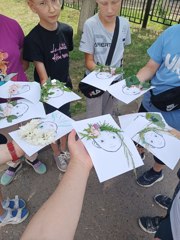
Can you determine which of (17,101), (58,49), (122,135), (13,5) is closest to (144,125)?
(122,135)

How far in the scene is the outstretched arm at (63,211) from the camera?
3.79ft

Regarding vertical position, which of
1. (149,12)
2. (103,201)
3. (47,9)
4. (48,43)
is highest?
(47,9)

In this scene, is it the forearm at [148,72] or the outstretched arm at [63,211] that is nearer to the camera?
the outstretched arm at [63,211]

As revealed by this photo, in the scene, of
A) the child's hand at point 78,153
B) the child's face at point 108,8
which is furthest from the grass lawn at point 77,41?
the child's hand at point 78,153

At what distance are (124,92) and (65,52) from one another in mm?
818

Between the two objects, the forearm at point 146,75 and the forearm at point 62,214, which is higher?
the forearm at point 146,75

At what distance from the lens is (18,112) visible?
1.87 m

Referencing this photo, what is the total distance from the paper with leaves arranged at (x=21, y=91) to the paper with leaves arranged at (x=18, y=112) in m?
0.04

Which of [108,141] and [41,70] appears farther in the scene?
[41,70]

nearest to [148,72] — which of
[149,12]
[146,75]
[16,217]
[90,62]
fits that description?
[146,75]

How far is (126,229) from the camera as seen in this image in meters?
2.31

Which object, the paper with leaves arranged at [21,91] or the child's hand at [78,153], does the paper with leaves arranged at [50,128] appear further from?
the paper with leaves arranged at [21,91]

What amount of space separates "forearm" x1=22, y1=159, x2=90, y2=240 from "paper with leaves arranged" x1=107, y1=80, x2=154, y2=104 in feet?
2.79

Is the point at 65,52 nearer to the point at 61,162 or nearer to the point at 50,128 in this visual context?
the point at 50,128
